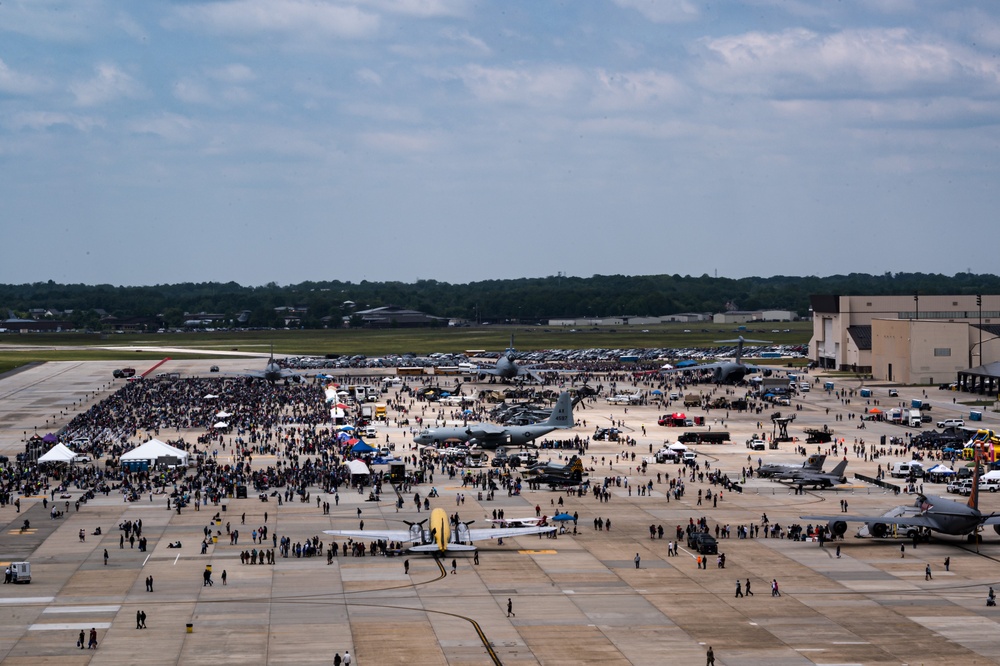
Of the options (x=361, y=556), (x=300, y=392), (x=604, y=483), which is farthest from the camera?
(x=300, y=392)

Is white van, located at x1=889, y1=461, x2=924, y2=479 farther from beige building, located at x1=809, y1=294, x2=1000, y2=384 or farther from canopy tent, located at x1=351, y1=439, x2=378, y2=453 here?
beige building, located at x1=809, y1=294, x2=1000, y2=384

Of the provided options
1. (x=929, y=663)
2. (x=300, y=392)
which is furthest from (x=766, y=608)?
(x=300, y=392)

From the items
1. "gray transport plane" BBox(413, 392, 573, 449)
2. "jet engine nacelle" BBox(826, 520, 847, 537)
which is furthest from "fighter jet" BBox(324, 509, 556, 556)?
"gray transport plane" BBox(413, 392, 573, 449)

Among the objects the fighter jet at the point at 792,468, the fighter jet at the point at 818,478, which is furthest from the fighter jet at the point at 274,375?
the fighter jet at the point at 818,478

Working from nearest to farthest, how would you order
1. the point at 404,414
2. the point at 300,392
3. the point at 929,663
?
the point at 929,663 < the point at 404,414 < the point at 300,392

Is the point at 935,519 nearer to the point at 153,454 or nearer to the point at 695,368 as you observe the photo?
the point at 153,454

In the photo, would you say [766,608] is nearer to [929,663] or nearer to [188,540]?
[929,663]
